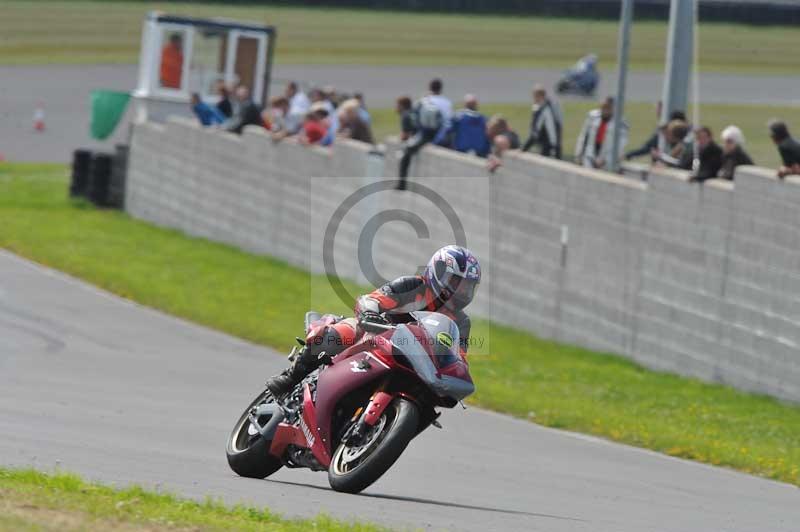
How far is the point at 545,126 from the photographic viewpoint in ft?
71.9

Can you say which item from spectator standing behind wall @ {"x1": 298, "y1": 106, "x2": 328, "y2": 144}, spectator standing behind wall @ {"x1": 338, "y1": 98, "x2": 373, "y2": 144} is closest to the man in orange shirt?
spectator standing behind wall @ {"x1": 298, "y1": 106, "x2": 328, "y2": 144}

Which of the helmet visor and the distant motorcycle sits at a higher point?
the distant motorcycle

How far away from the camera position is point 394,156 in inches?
915

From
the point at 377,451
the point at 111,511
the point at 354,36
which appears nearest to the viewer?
the point at 111,511

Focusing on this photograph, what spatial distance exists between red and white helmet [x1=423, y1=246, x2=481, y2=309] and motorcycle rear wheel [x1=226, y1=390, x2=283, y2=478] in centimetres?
150

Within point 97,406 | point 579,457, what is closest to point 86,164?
point 97,406

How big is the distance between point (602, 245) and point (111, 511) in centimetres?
1307

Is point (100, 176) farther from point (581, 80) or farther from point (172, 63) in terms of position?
point (581, 80)

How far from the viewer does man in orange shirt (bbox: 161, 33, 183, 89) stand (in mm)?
32562

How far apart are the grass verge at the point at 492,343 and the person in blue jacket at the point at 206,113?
7.18 feet

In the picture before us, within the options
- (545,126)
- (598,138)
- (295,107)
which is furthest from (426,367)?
(295,107)

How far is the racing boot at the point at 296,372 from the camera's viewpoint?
9.95 metres

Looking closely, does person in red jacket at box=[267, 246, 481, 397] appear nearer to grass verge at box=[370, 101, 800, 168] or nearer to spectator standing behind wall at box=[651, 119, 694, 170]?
spectator standing behind wall at box=[651, 119, 694, 170]

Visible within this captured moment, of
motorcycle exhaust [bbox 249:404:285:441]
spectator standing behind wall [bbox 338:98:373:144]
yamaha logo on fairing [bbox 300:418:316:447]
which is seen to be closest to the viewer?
yamaha logo on fairing [bbox 300:418:316:447]
